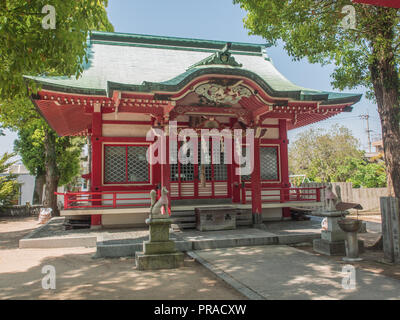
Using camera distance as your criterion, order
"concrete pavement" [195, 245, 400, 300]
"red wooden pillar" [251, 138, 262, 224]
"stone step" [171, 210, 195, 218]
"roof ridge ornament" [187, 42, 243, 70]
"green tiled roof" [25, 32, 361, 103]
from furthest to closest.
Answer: "stone step" [171, 210, 195, 218] → "red wooden pillar" [251, 138, 262, 224] → "roof ridge ornament" [187, 42, 243, 70] → "green tiled roof" [25, 32, 361, 103] → "concrete pavement" [195, 245, 400, 300]

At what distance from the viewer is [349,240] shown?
283 inches

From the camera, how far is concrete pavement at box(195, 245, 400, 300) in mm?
4836

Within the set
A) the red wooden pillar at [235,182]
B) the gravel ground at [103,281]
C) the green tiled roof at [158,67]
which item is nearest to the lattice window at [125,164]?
the green tiled roof at [158,67]

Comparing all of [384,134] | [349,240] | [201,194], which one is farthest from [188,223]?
[384,134]

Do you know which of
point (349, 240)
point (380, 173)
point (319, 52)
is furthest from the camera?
point (380, 173)

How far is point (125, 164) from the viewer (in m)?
11.4

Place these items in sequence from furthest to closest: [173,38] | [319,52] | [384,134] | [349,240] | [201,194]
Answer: [173,38], [201,194], [319,52], [384,134], [349,240]

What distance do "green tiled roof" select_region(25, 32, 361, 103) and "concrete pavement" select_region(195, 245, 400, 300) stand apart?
16.3 feet

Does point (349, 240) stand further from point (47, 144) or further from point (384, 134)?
point (47, 144)

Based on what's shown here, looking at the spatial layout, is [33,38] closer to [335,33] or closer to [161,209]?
[161,209]

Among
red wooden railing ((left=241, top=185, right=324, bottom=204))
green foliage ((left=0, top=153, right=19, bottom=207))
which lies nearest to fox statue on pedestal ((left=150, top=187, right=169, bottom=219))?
red wooden railing ((left=241, top=185, right=324, bottom=204))

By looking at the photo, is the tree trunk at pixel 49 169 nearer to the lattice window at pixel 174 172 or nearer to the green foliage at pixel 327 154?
the lattice window at pixel 174 172

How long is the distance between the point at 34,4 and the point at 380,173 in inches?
952

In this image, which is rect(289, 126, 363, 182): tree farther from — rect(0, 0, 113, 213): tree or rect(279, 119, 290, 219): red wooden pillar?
rect(0, 0, 113, 213): tree
